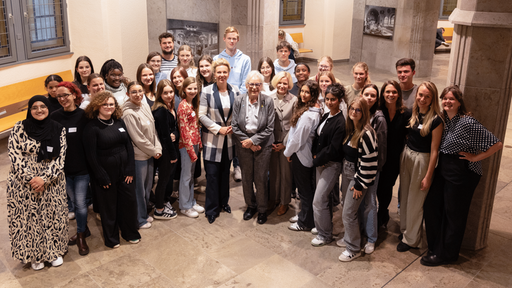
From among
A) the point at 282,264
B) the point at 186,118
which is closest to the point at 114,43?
the point at 186,118

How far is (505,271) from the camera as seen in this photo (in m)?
4.55

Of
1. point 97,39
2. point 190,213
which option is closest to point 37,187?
point 190,213

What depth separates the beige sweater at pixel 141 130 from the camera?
4802mm

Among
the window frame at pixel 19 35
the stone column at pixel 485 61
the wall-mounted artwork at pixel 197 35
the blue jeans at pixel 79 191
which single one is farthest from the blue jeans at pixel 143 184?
the wall-mounted artwork at pixel 197 35

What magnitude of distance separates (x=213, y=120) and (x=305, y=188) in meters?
1.25

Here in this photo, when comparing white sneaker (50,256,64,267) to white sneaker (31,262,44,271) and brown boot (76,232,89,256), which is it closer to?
white sneaker (31,262,44,271)

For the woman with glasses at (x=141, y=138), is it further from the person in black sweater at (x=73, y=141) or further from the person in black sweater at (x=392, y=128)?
the person in black sweater at (x=392, y=128)

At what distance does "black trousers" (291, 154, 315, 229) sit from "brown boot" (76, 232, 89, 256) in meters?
2.24

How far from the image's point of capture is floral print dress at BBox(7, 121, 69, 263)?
419 cm

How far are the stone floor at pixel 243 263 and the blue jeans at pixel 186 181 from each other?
0.22 m

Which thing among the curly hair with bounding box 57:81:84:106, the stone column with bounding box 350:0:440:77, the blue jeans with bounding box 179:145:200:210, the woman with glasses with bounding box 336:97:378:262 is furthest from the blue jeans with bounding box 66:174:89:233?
the stone column with bounding box 350:0:440:77

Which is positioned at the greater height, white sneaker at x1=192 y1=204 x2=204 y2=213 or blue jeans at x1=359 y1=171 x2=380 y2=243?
blue jeans at x1=359 y1=171 x2=380 y2=243

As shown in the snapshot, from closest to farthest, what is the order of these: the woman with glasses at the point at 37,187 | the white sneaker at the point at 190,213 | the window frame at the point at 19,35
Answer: the woman with glasses at the point at 37,187 → the white sneaker at the point at 190,213 → the window frame at the point at 19,35

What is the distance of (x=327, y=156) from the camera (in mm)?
4574
